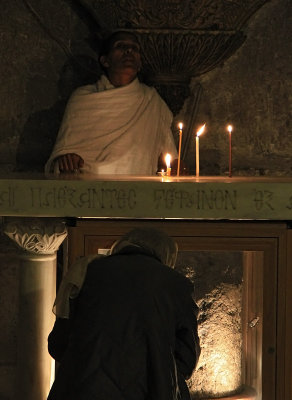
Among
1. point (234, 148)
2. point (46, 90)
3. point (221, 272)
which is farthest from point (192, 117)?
point (221, 272)

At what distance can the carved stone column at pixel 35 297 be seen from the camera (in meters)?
5.63

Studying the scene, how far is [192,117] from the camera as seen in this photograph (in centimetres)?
862

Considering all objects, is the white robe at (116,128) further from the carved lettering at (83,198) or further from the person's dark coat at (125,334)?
the person's dark coat at (125,334)

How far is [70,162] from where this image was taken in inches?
314

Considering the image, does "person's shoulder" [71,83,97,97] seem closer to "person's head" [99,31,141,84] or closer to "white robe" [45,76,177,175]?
"white robe" [45,76,177,175]

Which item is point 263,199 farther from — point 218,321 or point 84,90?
point 84,90

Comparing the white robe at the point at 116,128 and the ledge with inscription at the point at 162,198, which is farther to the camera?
→ the white robe at the point at 116,128

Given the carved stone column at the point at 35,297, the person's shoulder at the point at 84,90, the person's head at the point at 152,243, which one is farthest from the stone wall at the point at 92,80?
the person's head at the point at 152,243

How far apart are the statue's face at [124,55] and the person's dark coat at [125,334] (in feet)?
12.1

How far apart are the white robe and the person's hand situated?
0.08 meters

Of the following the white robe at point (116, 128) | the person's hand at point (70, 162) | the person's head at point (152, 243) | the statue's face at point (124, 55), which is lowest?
the person's head at point (152, 243)

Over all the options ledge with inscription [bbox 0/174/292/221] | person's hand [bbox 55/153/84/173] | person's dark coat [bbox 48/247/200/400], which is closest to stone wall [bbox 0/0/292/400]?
person's hand [bbox 55/153/84/173]

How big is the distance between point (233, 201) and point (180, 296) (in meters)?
0.77

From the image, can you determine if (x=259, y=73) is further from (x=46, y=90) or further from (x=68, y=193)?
(x=68, y=193)
